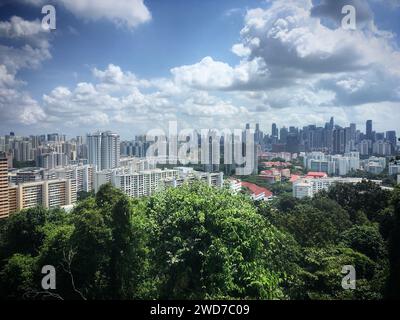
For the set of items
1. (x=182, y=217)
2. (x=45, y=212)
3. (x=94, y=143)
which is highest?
(x=94, y=143)

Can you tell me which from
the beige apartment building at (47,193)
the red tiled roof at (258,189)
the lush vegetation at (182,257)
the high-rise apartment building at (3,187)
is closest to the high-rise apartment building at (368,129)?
the red tiled roof at (258,189)

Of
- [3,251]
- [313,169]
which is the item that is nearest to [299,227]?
[3,251]

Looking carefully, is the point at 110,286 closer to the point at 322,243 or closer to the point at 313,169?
the point at 322,243

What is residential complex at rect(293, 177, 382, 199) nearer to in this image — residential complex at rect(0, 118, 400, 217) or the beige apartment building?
residential complex at rect(0, 118, 400, 217)

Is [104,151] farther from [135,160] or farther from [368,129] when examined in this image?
[368,129]

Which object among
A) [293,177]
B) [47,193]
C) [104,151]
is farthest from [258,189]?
[47,193]

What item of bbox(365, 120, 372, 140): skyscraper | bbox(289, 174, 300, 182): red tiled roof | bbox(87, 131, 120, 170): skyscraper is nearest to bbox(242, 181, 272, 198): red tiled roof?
bbox(289, 174, 300, 182): red tiled roof

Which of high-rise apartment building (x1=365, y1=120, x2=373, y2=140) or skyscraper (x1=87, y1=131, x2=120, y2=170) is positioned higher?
high-rise apartment building (x1=365, y1=120, x2=373, y2=140)
